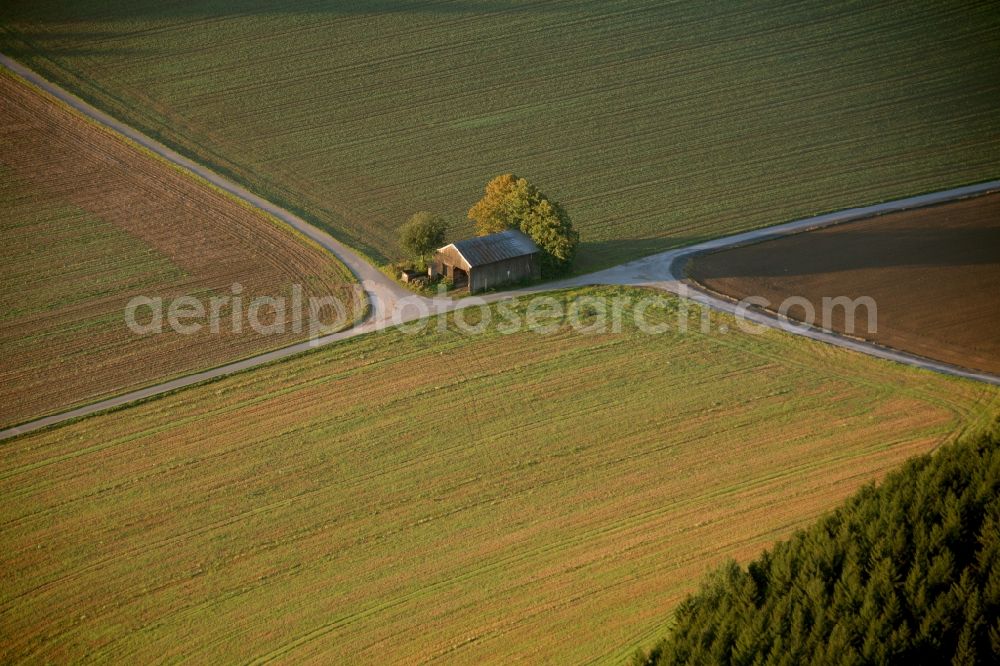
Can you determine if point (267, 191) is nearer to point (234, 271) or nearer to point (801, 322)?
point (234, 271)

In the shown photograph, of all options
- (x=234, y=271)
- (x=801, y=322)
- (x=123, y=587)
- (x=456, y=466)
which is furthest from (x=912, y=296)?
(x=123, y=587)

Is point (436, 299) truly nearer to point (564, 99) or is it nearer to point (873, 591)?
point (873, 591)

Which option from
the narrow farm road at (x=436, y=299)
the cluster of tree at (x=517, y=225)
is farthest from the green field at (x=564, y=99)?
the cluster of tree at (x=517, y=225)

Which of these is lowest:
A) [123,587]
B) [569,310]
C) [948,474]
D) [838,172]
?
[123,587]

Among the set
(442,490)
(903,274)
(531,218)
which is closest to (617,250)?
(531,218)

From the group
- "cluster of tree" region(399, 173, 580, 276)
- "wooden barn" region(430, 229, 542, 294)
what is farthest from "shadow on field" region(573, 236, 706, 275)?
"wooden barn" region(430, 229, 542, 294)

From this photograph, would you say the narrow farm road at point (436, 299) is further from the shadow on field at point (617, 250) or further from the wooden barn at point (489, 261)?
the wooden barn at point (489, 261)
